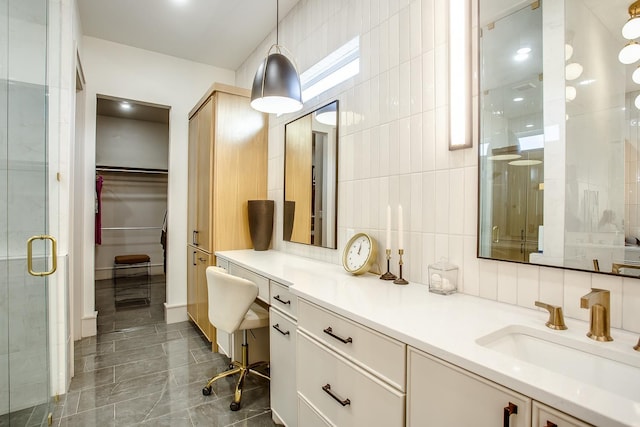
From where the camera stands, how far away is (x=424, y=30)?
1588 millimetres

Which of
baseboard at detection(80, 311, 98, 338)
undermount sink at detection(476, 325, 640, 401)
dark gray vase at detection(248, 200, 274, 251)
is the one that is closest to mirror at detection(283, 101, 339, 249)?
dark gray vase at detection(248, 200, 274, 251)

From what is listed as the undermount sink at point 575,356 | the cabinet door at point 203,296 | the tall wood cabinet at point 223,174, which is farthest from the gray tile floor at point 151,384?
the undermount sink at point 575,356

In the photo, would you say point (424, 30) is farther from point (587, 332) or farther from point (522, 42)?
point (587, 332)

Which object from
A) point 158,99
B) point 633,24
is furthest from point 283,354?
point 158,99

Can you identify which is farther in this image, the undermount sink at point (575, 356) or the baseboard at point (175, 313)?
the baseboard at point (175, 313)

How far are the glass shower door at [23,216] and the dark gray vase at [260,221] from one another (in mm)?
1441

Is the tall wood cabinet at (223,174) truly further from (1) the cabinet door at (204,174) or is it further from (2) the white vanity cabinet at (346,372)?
(2) the white vanity cabinet at (346,372)

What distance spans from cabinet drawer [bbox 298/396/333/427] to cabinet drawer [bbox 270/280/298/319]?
396mm

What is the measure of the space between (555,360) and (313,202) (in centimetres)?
174

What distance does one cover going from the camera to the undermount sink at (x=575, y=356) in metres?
0.82

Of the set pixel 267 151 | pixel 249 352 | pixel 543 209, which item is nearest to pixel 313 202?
pixel 267 151

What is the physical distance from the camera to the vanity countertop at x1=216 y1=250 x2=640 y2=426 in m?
0.62

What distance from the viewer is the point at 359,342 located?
3.73 feet

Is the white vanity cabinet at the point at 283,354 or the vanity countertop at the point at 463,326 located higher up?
the vanity countertop at the point at 463,326
